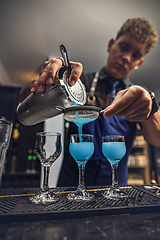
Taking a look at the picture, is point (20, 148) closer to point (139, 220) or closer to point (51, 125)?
point (51, 125)

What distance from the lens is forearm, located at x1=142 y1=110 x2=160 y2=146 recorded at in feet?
4.21

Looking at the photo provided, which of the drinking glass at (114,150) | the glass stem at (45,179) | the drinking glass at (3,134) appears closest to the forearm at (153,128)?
the drinking glass at (114,150)

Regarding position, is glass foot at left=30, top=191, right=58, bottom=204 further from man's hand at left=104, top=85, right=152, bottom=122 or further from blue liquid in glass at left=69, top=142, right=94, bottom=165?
man's hand at left=104, top=85, right=152, bottom=122

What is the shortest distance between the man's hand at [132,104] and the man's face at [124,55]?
0.91 meters

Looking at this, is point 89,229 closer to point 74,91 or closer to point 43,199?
point 43,199

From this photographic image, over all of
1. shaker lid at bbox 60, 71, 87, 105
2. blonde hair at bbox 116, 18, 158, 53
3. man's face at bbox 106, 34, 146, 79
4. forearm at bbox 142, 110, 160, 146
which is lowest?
forearm at bbox 142, 110, 160, 146

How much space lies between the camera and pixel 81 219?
50cm

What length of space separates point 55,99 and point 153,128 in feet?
2.85

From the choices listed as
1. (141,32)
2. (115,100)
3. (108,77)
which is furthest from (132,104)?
(141,32)

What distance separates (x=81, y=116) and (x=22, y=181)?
2.87 meters

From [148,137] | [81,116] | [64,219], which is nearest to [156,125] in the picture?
[148,137]

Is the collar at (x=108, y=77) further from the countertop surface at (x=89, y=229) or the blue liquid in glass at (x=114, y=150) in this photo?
the countertop surface at (x=89, y=229)

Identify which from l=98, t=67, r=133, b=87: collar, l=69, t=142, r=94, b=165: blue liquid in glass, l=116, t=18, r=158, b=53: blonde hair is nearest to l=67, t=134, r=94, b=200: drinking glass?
l=69, t=142, r=94, b=165: blue liquid in glass

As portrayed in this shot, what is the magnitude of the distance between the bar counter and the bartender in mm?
431
